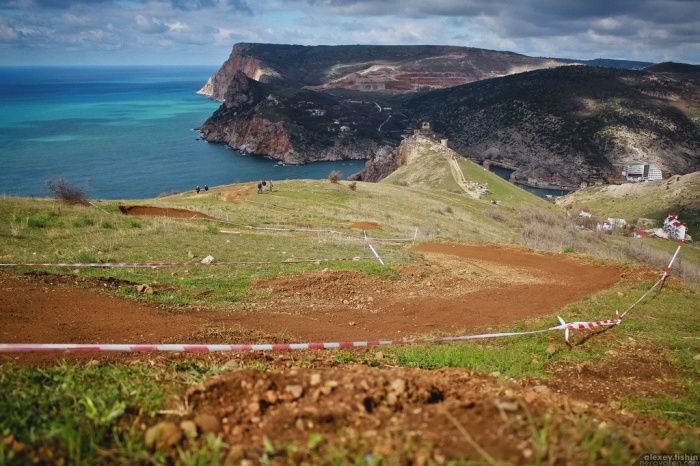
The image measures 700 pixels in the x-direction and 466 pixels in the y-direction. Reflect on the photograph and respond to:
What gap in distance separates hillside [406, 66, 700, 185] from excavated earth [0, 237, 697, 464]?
11609 cm

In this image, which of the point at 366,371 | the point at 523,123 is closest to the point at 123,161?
the point at 523,123

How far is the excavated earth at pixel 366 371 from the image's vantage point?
3.35 m

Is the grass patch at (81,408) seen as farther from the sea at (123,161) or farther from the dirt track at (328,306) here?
the sea at (123,161)

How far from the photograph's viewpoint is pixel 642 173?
105 meters

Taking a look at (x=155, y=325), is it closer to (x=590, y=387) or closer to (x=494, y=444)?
(x=494, y=444)

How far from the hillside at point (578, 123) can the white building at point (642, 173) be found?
6.07 metres

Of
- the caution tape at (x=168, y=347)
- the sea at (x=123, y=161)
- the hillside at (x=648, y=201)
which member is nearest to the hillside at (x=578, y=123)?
the hillside at (x=648, y=201)

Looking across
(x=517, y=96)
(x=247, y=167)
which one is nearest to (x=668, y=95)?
(x=517, y=96)

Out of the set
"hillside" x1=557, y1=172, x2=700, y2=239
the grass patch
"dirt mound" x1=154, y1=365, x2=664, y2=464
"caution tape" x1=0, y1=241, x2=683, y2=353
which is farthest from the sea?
"dirt mound" x1=154, y1=365, x2=664, y2=464

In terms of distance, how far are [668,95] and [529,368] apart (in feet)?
558

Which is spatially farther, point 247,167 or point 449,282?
point 247,167

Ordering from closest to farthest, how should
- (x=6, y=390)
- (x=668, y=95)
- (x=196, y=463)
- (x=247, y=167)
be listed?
(x=196, y=463), (x=6, y=390), (x=247, y=167), (x=668, y=95)

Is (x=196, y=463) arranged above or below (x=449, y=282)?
above

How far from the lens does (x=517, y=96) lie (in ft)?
482
